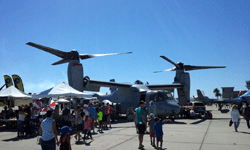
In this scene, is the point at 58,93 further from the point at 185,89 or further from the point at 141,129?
the point at 185,89

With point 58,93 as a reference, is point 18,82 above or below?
above

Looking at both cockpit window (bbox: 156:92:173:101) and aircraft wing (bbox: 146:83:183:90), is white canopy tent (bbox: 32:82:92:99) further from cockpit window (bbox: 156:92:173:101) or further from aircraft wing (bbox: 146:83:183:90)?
aircraft wing (bbox: 146:83:183:90)

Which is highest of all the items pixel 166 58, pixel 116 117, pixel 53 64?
pixel 166 58

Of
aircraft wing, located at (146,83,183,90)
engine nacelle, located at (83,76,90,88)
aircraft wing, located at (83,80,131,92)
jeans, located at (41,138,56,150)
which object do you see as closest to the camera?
jeans, located at (41,138,56,150)

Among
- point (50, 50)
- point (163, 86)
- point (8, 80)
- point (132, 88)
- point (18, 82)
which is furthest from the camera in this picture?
point (18, 82)

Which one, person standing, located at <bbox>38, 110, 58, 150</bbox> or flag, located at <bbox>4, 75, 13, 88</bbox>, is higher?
flag, located at <bbox>4, 75, 13, 88</bbox>

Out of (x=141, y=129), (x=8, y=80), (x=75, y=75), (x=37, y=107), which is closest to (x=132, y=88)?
(x=75, y=75)

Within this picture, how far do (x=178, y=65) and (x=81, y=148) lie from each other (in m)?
19.2

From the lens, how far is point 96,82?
18.1m

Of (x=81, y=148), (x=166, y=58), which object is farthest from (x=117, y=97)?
(x=81, y=148)

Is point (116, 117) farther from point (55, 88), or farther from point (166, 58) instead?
point (166, 58)

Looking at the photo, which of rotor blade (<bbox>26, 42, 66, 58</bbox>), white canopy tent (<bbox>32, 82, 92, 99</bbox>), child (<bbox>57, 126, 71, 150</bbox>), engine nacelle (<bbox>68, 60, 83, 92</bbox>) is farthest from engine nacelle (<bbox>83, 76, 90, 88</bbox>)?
child (<bbox>57, 126, 71, 150</bbox>)

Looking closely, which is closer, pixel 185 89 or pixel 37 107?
pixel 37 107

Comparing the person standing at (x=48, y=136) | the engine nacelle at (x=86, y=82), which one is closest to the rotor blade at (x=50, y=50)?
the engine nacelle at (x=86, y=82)
